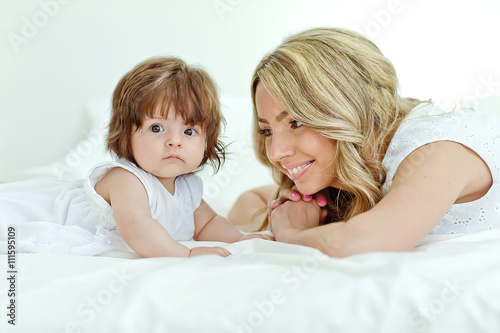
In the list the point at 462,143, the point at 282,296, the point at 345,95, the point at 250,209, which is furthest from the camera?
the point at 250,209

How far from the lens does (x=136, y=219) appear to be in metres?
1.35

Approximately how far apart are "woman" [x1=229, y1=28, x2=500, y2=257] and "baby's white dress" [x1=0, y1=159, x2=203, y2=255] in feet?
0.93

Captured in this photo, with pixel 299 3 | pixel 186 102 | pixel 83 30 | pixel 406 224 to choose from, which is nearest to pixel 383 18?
pixel 299 3

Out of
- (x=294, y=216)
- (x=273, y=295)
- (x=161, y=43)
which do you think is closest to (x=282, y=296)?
(x=273, y=295)

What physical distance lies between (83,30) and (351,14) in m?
1.53

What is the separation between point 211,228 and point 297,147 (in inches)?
17.4

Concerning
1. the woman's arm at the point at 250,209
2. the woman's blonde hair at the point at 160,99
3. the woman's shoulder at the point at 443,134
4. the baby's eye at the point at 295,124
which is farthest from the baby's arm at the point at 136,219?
the woman's arm at the point at 250,209

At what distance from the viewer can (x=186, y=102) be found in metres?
1.52

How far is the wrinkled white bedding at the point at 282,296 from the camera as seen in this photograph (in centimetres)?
91

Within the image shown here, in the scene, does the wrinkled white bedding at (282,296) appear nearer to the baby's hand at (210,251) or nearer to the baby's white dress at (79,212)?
the baby's hand at (210,251)

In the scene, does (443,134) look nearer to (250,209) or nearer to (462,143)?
(462,143)

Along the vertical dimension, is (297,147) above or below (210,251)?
above

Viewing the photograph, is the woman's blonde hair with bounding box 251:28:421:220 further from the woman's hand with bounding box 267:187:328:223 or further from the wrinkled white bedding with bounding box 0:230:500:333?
the wrinkled white bedding with bounding box 0:230:500:333

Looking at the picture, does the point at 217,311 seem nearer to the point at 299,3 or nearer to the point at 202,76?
the point at 202,76
